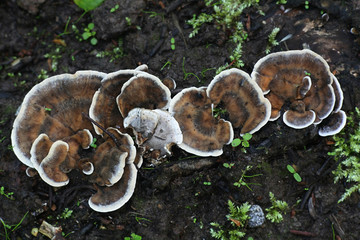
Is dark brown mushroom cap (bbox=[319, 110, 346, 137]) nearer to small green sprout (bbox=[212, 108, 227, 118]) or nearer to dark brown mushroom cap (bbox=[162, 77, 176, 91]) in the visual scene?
small green sprout (bbox=[212, 108, 227, 118])

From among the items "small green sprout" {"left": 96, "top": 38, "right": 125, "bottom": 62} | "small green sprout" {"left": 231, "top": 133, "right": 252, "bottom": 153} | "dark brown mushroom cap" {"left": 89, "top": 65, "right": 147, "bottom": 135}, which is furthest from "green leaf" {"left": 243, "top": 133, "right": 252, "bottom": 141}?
"small green sprout" {"left": 96, "top": 38, "right": 125, "bottom": 62}

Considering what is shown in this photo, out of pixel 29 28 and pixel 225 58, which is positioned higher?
pixel 29 28

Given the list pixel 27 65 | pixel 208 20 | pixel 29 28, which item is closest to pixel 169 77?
pixel 208 20

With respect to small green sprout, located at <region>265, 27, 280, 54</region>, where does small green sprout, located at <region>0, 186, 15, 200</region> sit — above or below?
below

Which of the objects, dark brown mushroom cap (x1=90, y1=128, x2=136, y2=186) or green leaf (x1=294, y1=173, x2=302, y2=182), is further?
green leaf (x1=294, y1=173, x2=302, y2=182)

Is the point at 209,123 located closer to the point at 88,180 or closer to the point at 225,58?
the point at 225,58

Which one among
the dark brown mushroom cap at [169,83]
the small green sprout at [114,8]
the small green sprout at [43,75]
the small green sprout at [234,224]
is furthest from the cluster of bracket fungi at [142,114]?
the small green sprout at [114,8]

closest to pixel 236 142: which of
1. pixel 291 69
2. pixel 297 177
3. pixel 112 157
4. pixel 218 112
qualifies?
pixel 218 112
